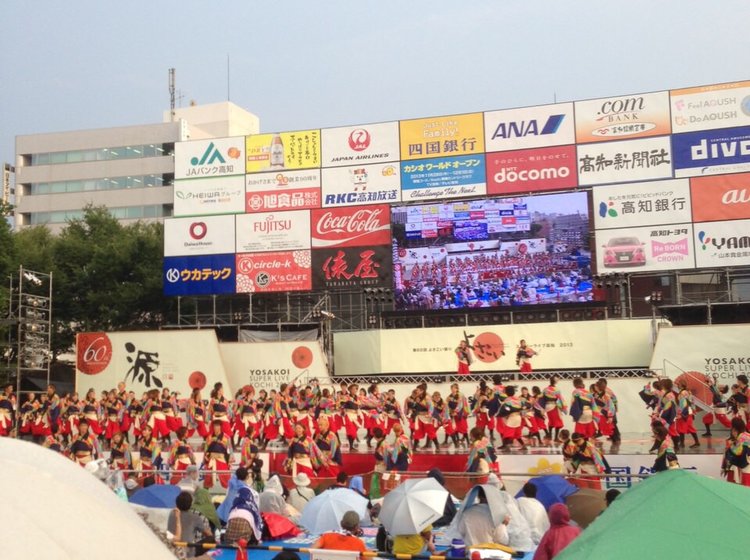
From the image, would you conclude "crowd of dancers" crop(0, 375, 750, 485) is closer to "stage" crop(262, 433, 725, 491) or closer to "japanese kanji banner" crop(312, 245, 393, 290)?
"stage" crop(262, 433, 725, 491)

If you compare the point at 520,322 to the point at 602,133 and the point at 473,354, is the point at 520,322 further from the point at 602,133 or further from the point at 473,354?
the point at 602,133

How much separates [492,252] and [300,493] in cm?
1653

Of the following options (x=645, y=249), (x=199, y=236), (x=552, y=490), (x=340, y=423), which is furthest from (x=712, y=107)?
(x=552, y=490)

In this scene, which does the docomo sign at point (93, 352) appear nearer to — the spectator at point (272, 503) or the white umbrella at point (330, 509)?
the spectator at point (272, 503)

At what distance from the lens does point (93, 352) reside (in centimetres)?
3052

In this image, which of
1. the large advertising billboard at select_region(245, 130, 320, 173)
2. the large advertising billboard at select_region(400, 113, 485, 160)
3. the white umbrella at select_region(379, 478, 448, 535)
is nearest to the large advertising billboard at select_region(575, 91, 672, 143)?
the large advertising billboard at select_region(400, 113, 485, 160)

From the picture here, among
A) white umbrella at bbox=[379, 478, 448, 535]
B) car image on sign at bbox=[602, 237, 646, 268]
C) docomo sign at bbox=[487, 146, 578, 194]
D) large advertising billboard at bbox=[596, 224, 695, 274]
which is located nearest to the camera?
white umbrella at bbox=[379, 478, 448, 535]

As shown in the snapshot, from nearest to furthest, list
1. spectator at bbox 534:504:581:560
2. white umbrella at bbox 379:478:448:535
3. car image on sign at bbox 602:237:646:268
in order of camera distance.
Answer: spectator at bbox 534:504:581:560 → white umbrella at bbox 379:478:448:535 → car image on sign at bbox 602:237:646:268

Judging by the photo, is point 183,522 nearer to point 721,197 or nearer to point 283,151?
point 721,197

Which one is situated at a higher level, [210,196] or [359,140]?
[359,140]

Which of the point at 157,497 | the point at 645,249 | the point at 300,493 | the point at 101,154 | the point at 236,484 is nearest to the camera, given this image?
the point at 236,484

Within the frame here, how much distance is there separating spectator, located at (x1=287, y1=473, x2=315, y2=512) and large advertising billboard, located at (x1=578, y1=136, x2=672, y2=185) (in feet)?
61.2

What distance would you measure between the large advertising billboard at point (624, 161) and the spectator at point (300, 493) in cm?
1867

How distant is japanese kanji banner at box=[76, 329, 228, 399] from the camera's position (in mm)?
29609
